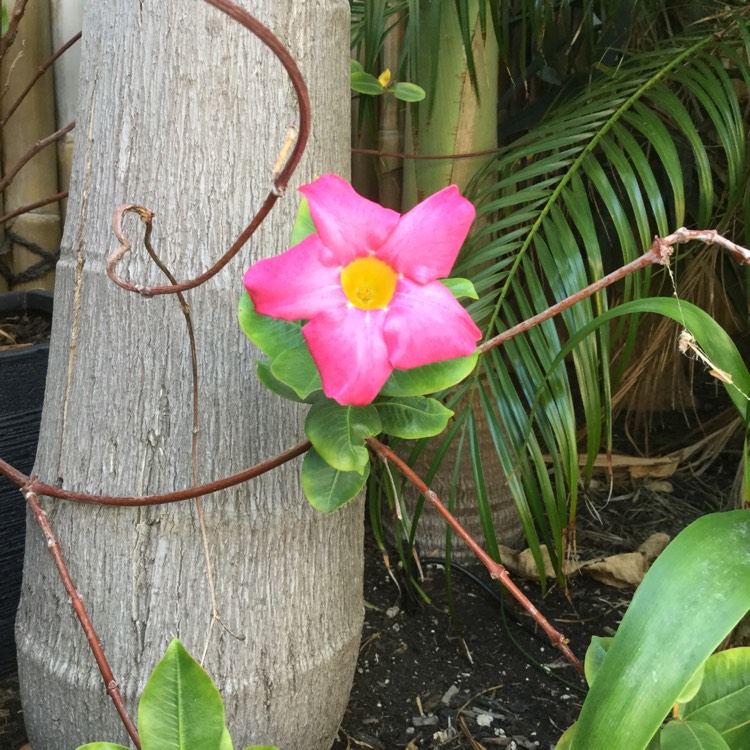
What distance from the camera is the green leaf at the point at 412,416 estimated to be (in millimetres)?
640

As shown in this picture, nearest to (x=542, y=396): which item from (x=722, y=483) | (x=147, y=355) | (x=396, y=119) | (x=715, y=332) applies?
(x=715, y=332)

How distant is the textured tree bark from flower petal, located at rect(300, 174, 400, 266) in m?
0.20

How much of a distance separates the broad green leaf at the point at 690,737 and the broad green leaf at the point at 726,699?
3 centimetres

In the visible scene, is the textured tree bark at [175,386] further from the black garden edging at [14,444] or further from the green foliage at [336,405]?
the black garden edging at [14,444]

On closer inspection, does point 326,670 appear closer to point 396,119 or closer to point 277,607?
point 277,607

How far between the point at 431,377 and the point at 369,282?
0.09m

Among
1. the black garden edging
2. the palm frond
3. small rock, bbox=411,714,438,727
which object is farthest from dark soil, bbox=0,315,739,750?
the palm frond

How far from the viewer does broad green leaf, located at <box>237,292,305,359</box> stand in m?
0.62

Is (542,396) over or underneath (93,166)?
underneath

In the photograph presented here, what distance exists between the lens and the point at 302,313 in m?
0.54

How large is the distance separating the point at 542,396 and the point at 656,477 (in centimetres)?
78

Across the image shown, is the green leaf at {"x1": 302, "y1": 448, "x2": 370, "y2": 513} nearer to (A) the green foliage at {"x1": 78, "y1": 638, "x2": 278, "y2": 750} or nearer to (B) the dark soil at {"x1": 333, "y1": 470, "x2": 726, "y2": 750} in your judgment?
(A) the green foliage at {"x1": 78, "y1": 638, "x2": 278, "y2": 750}

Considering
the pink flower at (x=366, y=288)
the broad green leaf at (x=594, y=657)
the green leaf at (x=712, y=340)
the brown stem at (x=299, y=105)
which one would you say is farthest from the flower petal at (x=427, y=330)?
the broad green leaf at (x=594, y=657)

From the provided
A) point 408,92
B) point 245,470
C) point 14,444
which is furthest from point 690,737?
point 14,444
